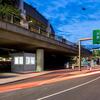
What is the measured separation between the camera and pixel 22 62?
1698 inches

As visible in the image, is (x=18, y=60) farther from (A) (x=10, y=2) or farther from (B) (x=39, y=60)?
(A) (x=10, y=2)

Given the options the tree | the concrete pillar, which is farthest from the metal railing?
the tree

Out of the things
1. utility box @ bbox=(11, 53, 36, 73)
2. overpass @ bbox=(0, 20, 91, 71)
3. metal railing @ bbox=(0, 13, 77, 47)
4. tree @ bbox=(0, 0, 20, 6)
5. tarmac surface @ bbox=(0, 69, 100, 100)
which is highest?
tree @ bbox=(0, 0, 20, 6)

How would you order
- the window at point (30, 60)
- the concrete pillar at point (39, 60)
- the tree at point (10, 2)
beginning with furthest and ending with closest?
the tree at point (10, 2), the concrete pillar at point (39, 60), the window at point (30, 60)

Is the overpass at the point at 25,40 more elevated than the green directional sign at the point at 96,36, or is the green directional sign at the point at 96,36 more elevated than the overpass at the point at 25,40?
the green directional sign at the point at 96,36

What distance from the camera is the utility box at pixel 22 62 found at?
142 feet

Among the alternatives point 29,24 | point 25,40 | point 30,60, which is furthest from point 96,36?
point 25,40

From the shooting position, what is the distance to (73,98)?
47.5ft

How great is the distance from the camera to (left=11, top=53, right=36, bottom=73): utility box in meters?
43.2

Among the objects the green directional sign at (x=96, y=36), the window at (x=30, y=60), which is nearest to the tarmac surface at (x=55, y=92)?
the window at (x=30, y=60)

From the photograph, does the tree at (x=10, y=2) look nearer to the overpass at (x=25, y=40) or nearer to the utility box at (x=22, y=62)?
the overpass at (x=25, y=40)

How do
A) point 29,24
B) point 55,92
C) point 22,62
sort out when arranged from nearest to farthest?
point 55,92 < point 29,24 < point 22,62

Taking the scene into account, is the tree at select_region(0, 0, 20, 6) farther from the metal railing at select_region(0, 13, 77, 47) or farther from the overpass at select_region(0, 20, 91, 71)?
the metal railing at select_region(0, 13, 77, 47)

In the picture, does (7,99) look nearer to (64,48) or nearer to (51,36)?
(51,36)
